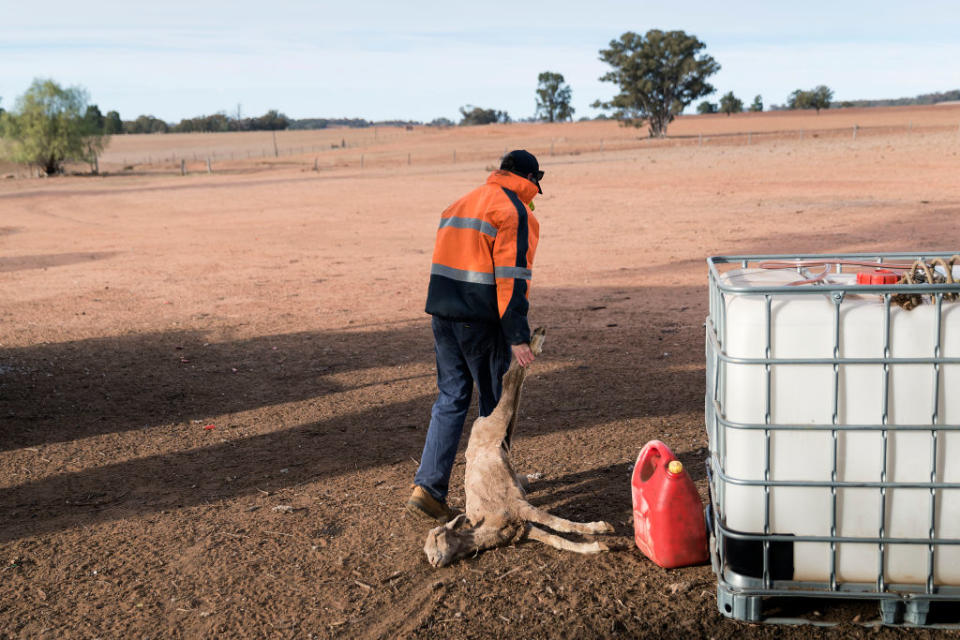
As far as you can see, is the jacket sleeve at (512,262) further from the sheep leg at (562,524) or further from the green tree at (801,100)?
the green tree at (801,100)

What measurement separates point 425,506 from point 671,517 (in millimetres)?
1220

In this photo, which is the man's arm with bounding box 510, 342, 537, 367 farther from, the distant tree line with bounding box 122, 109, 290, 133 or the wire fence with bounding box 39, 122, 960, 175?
the distant tree line with bounding box 122, 109, 290, 133

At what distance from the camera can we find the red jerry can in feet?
12.1

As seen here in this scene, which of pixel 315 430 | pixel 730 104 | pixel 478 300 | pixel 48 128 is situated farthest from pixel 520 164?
pixel 730 104

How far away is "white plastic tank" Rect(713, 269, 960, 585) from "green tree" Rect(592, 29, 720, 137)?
246ft

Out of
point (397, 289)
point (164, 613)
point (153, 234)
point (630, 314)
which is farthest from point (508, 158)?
point (153, 234)

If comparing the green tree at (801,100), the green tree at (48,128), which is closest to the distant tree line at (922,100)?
the green tree at (801,100)

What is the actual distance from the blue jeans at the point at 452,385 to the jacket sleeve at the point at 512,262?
0.23m

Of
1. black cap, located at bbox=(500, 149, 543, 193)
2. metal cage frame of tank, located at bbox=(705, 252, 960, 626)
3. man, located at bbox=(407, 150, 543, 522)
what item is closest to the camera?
metal cage frame of tank, located at bbox=(705, 252, 960, 626)

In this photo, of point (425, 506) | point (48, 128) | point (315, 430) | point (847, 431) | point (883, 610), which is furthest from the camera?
point (48, 128)

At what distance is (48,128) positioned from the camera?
55156 mm

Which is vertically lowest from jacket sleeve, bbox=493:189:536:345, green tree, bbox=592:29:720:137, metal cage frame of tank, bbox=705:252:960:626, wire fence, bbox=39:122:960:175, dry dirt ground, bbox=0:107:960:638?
dry dirt ground, bbox=0:107:960:638

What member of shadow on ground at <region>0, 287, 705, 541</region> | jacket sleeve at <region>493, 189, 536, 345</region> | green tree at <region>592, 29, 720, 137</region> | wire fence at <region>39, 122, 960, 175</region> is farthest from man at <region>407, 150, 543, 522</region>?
green tree at <region>592, 29, 720, 137</region>

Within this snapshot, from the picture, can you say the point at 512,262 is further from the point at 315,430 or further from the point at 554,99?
the point at 554,99
